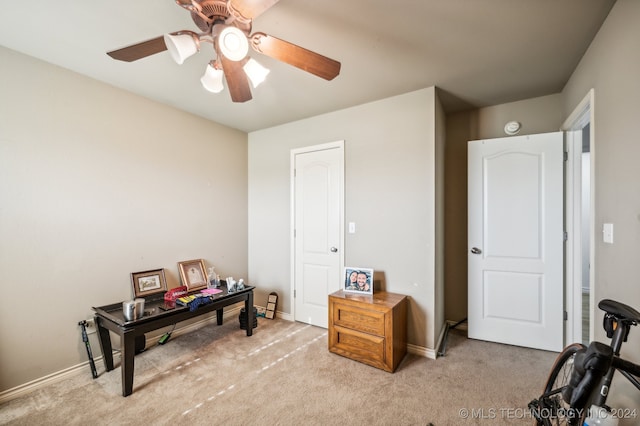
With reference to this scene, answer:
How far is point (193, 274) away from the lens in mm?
3041

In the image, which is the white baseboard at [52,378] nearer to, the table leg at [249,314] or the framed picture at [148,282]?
the framed picture at [148,282]

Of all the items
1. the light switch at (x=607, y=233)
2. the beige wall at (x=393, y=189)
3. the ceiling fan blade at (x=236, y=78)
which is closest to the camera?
the ceiling fan blade at (x=236, y=78)

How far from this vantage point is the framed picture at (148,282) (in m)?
2.60

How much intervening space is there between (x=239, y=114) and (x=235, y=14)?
2015mm

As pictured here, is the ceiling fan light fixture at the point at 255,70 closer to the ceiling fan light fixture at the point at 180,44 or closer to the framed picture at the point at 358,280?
the ceiling fan light fixture at the point at 180,44

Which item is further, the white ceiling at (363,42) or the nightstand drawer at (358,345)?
the nightstand drawer at (358,345)

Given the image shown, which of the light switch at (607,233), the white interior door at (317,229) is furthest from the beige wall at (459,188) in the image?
the light switch at (607,233)

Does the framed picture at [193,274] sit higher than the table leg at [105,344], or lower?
higher

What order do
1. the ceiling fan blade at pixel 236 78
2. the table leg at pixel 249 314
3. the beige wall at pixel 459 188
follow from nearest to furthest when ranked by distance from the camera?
1. the ceiling fan blade at pixel 236 78
2. the table leg at pixel 249 314
3. the beige wall at pixel 459 188

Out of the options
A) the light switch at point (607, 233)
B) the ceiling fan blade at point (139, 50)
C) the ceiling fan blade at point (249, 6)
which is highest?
the ceiling fan blade at point (249, 6)

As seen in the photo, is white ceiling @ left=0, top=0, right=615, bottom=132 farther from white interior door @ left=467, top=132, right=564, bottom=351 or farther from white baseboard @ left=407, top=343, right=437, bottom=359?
white baseboard @ left=407, top=343, right=437, bottom=359

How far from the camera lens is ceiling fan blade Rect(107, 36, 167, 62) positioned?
1312mm

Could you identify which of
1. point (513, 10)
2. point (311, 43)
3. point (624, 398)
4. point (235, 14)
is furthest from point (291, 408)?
point (513, 10)

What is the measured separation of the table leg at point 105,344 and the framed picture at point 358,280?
215 centimetres
